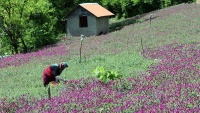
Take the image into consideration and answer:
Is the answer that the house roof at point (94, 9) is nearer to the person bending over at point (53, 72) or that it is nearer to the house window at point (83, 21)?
the house window at point (83, 21)

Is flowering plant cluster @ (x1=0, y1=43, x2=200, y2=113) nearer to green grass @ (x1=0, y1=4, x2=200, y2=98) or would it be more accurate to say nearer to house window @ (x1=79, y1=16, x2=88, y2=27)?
green grass @ (x1=0, y1=4, x2=200, y2=98)

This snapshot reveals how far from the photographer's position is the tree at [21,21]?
4331 cm

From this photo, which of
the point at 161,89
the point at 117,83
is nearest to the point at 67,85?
the point at 117,83

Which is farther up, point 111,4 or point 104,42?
point 111,4

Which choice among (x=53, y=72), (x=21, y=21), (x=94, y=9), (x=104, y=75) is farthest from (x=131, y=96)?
(x=94, y=9)

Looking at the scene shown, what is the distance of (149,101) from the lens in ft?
34.1

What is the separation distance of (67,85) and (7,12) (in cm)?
3144

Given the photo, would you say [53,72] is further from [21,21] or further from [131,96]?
[21,21]

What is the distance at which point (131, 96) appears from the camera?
11266mm

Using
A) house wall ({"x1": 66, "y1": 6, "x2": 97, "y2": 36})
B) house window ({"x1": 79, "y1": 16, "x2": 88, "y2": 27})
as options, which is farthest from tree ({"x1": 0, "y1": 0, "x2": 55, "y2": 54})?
house window ({"x1": 79, "y1": 16, "x2": 88, "y2": 27})

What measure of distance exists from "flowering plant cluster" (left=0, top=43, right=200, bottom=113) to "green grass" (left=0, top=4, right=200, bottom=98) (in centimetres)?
120

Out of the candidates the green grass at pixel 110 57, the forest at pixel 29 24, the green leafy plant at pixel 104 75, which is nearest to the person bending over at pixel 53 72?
the green grass at pixel 110 57

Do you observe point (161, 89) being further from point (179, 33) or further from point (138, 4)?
point (138, 4)

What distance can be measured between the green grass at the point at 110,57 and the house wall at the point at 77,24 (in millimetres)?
8130
